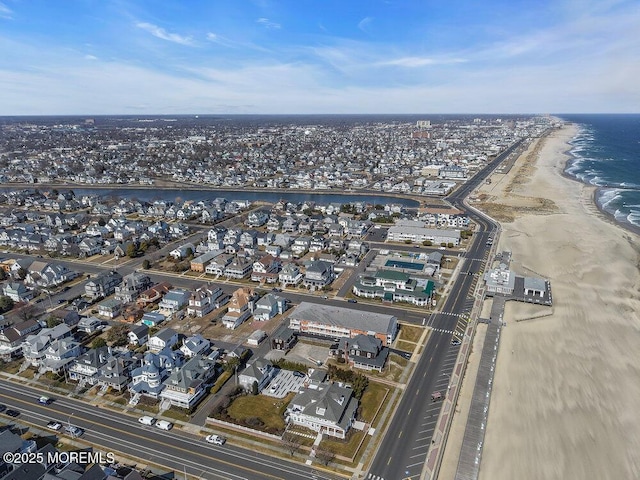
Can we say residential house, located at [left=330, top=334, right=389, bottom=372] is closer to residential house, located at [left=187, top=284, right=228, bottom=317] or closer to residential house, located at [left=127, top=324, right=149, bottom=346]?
residential house, located at [left=187, top=284, right=228, bottom=317]

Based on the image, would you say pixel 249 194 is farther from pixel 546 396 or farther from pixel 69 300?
pixel 546 396

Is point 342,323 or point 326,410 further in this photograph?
point 342,323

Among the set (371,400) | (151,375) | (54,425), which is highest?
(151,375)

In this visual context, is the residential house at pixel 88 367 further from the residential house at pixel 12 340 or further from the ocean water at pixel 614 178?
the ocean water at pixel 614 178

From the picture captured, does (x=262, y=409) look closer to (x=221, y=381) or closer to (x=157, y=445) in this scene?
(x=221, y=381)

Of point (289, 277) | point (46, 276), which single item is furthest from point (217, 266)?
point (46, 276)

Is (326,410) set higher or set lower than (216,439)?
higher

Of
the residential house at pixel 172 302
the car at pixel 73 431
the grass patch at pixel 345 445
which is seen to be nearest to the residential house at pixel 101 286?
the residential house at pixel 172 302
